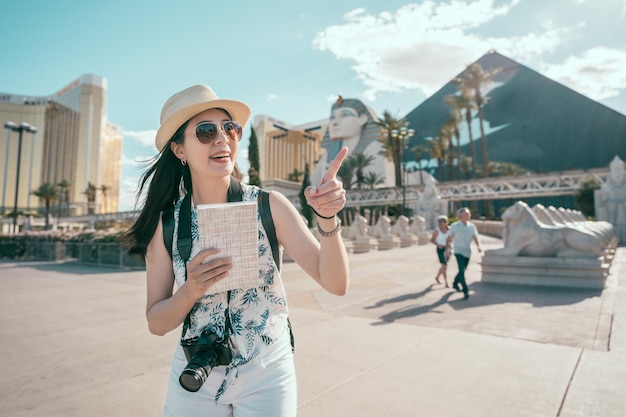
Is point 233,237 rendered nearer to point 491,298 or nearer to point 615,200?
point 491,298

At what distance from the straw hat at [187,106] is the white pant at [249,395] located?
37.3 inches

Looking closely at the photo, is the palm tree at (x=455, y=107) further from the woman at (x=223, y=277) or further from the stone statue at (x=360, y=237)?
the woman at (x=223, y=277)

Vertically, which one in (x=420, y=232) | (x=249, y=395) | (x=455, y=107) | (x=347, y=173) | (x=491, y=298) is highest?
(x=455, y=107)

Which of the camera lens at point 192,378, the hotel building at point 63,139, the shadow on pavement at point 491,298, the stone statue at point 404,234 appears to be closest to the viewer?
the camera lens at point 192,378

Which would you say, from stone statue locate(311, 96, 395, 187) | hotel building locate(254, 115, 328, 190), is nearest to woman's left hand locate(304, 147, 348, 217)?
stone statue locate(311, 96, 395, 187)

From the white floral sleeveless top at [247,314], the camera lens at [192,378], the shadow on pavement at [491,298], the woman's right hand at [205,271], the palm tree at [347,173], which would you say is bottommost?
the shadow on pavement at [491,298]

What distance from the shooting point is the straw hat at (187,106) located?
1.46 meters

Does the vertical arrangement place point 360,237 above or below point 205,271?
above

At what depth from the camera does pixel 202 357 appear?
1161mm

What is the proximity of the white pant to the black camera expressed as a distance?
3.6 inches

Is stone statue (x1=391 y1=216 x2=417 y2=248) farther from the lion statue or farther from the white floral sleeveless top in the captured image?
the white floral sleeveless top

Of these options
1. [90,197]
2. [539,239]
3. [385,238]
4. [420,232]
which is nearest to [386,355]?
[539,239]

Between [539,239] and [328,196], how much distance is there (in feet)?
26.7

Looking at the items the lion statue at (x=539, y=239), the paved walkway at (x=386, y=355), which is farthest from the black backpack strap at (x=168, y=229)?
the lion statue at (x=539, y=239)
